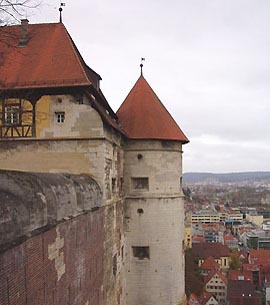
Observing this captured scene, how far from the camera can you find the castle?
6848 millimetres

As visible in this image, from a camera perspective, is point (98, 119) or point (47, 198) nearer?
point (47, 198)

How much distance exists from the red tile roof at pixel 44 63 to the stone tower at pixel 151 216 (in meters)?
4.24

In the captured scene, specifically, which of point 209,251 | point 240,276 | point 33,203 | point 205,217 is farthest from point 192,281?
point 205,217

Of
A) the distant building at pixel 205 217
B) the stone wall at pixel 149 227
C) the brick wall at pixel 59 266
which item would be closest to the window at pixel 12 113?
the brick wall at pixel 59 266

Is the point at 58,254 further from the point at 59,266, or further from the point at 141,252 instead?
the point at 141,252

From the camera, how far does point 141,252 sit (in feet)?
52.9

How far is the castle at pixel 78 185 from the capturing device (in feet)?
22.5

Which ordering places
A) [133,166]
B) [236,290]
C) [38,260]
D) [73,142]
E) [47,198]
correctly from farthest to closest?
[236,290], [133,166], [73,142], [47,198], [38,260]

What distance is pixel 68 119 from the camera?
40.2 feet

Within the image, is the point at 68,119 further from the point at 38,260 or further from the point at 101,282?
the point at 38,260

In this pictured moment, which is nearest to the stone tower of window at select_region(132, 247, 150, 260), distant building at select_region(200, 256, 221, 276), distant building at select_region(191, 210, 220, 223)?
window at select_region(132, 247, 150, 260)

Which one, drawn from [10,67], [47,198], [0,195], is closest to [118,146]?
[10,67]

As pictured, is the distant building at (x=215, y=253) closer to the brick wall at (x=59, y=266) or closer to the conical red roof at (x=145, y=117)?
the conical red roof at (x=145, y=117)

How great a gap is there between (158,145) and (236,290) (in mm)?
42088
